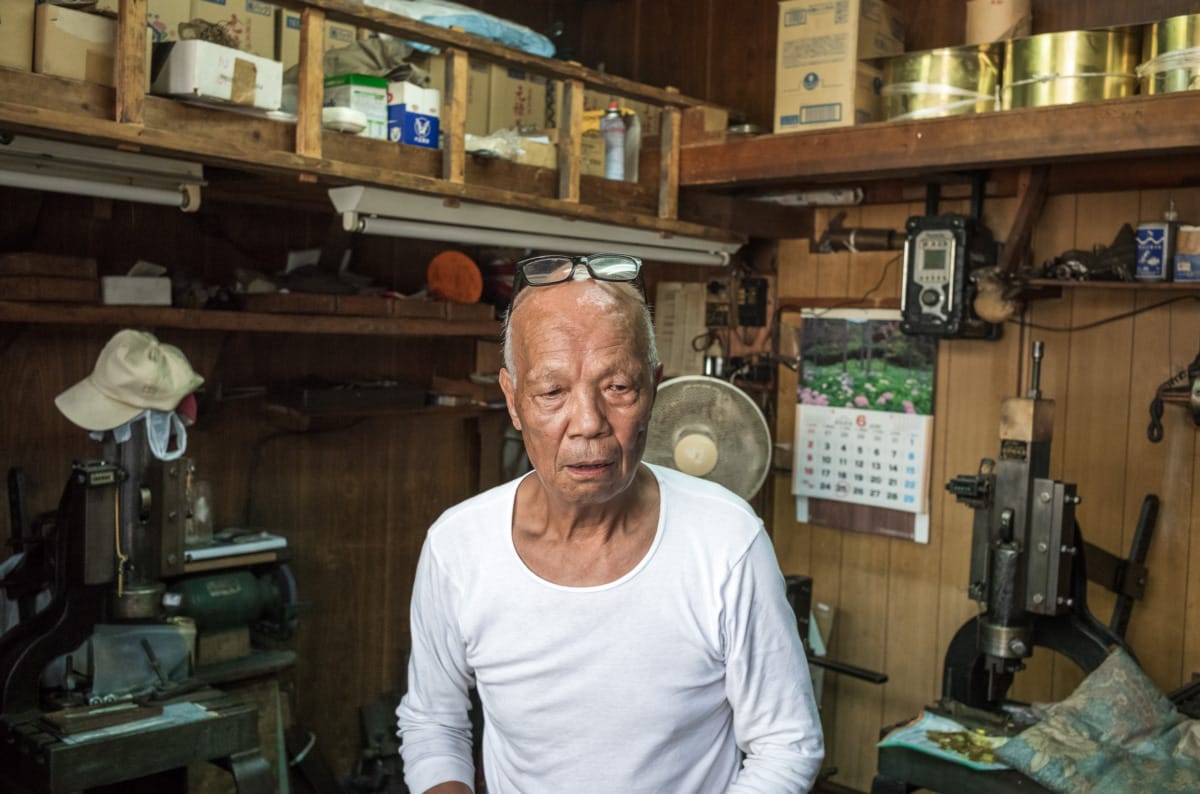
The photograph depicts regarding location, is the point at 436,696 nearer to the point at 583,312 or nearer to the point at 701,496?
the point at 701,496

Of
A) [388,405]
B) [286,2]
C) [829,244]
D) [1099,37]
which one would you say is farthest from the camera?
[829,244]

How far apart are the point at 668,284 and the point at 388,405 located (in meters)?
1.55

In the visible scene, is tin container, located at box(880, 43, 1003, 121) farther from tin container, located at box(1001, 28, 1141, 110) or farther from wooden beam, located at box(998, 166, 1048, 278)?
wooden beam, located at box(998, 166, 1048, 278)

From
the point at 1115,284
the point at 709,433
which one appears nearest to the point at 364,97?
the point at 709,433

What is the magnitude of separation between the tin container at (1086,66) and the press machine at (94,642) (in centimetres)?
279

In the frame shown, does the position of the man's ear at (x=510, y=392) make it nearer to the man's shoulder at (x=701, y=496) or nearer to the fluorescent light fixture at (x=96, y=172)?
the man's shoulder at (x=701, y=496)

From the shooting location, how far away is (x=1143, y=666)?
404 centimetres

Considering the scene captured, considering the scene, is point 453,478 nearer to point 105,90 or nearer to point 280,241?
point 280,241

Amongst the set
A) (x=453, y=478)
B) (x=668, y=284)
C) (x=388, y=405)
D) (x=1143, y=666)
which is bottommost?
(x=1143, y=666)

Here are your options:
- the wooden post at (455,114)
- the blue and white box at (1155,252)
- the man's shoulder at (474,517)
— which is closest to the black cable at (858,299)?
the blue and white box at (1155,252)

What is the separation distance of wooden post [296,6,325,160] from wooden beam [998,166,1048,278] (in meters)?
2.33

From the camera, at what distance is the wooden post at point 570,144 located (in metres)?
3.83

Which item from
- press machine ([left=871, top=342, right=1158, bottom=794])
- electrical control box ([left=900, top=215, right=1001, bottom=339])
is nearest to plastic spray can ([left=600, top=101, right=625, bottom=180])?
electrical control box ([left=900, top=215, right=1001, bottom=339])

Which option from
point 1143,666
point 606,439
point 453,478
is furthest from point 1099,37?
point 453,478
